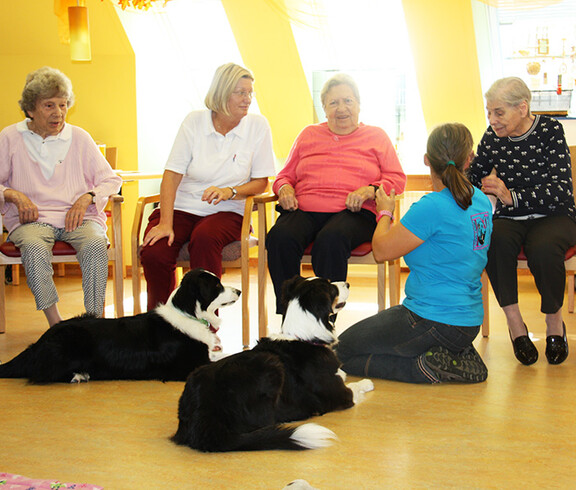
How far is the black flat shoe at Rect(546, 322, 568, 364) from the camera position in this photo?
2.85 m

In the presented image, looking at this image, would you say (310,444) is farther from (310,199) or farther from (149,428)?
(310,199)

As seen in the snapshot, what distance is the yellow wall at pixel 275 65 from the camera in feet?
17.0

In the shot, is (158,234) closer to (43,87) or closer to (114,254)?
(114,254)

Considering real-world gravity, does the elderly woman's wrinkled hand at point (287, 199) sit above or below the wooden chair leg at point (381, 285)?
above

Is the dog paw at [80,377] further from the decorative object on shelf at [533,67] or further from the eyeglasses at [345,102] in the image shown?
the decorative object on shelf at [533,67]

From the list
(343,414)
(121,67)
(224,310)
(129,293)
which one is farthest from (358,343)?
(121,67)

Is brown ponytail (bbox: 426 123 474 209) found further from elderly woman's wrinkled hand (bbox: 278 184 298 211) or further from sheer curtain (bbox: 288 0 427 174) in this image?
sheer curtain (bbox: 288 0 427 174)

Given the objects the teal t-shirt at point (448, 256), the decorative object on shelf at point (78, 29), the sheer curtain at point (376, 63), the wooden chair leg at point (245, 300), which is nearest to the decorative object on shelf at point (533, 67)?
the sheer curtain at point (376, 63)

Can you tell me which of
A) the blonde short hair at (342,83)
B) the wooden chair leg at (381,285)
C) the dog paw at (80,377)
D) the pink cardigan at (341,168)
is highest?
the blonde short hair at (342,83)

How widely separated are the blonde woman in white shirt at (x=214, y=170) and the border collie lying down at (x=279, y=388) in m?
1.04

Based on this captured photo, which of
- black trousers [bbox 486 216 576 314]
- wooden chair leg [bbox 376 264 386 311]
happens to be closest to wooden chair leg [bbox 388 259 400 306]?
wooden chair leg [bbox 376 264 386 311]

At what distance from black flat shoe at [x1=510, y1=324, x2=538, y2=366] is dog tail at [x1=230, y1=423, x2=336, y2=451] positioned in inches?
49.6

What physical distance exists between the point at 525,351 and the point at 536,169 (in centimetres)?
80

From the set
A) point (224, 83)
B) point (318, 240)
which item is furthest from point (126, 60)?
point (318, 240)
